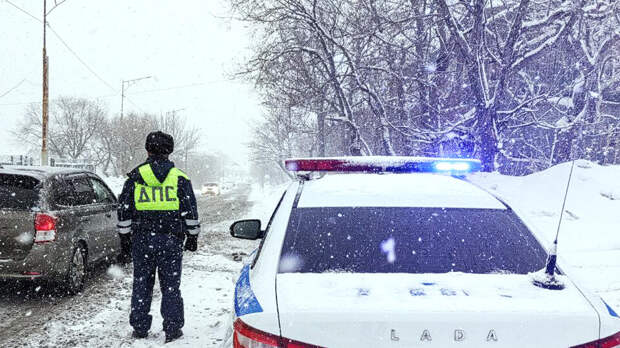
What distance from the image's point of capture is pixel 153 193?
444 centimetres

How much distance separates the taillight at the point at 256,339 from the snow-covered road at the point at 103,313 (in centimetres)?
291

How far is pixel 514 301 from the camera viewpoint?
1753 millimetres

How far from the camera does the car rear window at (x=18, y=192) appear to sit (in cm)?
563

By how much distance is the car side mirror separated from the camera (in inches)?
143


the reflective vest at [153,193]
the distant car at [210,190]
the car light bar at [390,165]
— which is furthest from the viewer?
the distant car at [210,190]

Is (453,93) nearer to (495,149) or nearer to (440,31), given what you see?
(440,31)

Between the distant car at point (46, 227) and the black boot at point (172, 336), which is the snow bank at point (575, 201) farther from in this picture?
the distant car at point (46, 227)

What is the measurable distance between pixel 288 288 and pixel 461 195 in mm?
1254

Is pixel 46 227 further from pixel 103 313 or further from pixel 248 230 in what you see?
pixel 248 230

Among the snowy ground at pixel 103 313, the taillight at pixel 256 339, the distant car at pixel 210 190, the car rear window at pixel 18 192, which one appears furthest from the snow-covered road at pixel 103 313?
the distant car at pixel 210 190

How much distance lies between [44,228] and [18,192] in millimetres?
583

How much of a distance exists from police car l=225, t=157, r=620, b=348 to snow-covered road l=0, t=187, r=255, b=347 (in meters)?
2.50

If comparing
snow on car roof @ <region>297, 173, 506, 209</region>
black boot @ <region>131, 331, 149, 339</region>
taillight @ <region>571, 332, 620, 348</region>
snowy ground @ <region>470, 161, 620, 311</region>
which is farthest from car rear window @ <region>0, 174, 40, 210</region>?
snowy ground @ <region>470, 161, 620, 311</region>

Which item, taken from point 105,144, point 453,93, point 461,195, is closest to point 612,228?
point 461,195
